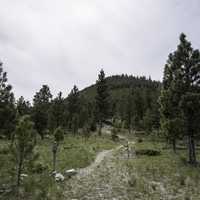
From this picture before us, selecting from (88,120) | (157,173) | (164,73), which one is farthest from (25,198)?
(88,120)

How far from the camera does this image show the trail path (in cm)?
1544

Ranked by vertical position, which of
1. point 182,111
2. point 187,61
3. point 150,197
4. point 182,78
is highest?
point 187,61

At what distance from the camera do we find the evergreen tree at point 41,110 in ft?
150

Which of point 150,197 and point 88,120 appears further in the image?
point 88,120

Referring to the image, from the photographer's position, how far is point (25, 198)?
14.2m

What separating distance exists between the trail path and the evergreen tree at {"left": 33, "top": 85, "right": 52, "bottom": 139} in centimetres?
2325

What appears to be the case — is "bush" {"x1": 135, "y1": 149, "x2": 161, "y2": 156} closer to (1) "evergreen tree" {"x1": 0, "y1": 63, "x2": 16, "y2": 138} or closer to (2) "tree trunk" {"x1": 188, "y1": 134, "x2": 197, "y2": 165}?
(2) "tree trunk" {"x1": 188, "y1": 134, "x2": 197, "y2": 165}

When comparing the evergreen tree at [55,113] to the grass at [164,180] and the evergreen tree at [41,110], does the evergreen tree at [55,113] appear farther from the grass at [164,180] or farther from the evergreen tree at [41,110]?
the grass at [164,180]

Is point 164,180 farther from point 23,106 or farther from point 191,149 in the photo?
point 23,106

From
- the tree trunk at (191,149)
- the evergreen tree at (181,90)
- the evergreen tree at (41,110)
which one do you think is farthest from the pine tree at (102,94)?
the tree trunk at (191,149)

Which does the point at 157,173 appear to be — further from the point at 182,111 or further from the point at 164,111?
the point at 164,111

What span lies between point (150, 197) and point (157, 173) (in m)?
6.14

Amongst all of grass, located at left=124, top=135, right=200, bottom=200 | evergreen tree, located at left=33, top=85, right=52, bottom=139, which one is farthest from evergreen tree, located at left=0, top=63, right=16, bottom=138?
evergreen tree, located at left=33, top=85, right=52, bottom=139

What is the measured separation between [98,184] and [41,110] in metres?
30.0
